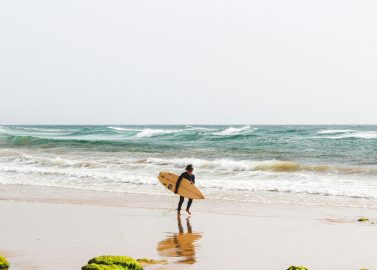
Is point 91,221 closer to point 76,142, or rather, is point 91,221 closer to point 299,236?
point 299,236

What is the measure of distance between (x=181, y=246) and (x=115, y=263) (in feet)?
6.16

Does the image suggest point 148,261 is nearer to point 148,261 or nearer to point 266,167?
point 148,261

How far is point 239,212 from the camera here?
40.2ft

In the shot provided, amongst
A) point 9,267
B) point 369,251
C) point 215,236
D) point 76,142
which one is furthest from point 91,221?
point 76,142

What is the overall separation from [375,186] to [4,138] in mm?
44360

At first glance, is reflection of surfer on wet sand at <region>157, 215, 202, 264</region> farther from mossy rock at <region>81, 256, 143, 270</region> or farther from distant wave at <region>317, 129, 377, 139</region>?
distant wave at <region>317, 129, 377, 139</region>

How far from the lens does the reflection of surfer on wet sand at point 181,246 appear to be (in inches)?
314

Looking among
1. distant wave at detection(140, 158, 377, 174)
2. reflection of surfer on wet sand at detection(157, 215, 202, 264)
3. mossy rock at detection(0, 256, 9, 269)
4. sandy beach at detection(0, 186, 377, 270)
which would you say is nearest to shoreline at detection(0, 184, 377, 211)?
sandy beach at detection(0, 186, 377, 270)

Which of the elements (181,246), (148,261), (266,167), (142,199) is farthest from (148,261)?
(266,167)

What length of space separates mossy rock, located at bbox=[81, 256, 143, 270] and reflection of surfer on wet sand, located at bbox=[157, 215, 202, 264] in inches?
32.9

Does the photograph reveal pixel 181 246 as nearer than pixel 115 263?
No

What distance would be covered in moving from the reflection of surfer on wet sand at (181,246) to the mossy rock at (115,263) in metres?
0.83

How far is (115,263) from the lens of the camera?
7117 mm

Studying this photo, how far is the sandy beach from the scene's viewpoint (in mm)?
7723
